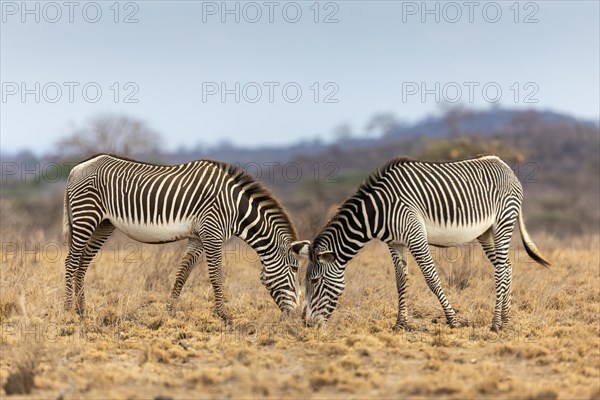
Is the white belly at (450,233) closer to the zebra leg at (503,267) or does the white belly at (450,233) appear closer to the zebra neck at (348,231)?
the zebra leg at (503,267)

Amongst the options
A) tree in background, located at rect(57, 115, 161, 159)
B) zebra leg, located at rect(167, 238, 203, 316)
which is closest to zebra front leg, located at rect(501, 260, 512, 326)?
zebra leg, located at rect(167, 238, 203, 316)

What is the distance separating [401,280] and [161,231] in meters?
3.19

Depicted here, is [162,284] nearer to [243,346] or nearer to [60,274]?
[60,274]

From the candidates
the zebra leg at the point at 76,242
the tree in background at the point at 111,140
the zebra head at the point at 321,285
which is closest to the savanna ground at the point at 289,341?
the zebra head at the point at 321,285

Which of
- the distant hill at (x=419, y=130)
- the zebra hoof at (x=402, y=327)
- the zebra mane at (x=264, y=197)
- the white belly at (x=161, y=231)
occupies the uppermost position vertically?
the distant hill at (x=419, y=130)

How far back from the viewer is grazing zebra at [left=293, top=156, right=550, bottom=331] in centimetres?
824

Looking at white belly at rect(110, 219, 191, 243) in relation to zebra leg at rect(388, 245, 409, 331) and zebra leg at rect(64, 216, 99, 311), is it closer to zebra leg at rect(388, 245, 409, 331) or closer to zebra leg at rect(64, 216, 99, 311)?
zebra leg at rect(64, 216, 99, 311)

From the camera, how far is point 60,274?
11.4m

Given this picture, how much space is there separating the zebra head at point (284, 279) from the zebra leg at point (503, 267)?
8.16 feet

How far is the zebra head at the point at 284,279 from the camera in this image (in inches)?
345

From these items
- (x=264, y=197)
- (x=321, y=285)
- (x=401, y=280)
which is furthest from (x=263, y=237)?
(x=401, y=280)

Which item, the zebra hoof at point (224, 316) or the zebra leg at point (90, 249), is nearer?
the zebra hoof at point (224, 316)

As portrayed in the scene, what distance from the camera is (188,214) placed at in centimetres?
909

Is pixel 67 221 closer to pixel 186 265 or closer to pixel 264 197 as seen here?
pixel 186 265
